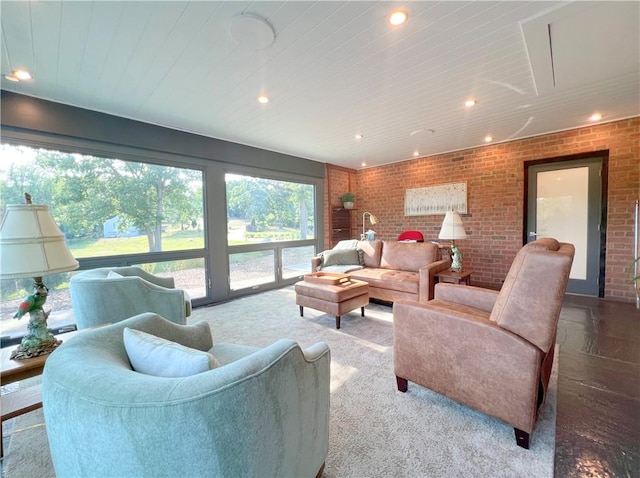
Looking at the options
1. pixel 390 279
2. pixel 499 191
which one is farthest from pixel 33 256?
pixel 499 191

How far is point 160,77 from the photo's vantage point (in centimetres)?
232

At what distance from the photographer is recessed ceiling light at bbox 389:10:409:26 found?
1645 millimetres

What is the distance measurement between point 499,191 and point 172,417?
5241 millimetres

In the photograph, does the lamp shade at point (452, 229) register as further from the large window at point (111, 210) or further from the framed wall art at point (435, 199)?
the large window at point (111, 210)

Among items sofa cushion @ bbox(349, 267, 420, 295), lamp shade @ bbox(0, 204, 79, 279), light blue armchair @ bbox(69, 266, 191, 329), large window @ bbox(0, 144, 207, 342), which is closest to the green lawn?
large window @ bbox(0, 144, 207, 342)

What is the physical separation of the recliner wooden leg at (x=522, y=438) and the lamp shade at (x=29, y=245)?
8.42 ft

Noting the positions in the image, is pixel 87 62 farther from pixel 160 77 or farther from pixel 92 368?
pixel 92 368

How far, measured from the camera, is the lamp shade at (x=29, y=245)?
1350 mm

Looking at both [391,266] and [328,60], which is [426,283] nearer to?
[391,266]

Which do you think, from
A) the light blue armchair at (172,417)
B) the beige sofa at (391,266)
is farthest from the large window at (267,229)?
the light blue armchair at (172,417)

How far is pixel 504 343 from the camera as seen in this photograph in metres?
1.41

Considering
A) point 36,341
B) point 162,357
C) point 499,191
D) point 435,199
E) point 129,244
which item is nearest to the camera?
point 162,357

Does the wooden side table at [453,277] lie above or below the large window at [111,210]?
below

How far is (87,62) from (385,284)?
11.9 ft
